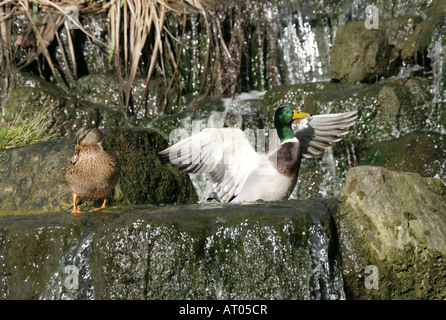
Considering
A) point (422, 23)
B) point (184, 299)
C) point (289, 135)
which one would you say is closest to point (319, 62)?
point (422, 23)

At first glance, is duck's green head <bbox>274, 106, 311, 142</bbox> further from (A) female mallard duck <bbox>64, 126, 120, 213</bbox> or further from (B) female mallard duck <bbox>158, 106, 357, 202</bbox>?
(A) female mallard duck <bbox>64, 126, 120, 213</bbox>

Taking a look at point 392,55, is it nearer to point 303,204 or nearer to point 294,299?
point 303,204

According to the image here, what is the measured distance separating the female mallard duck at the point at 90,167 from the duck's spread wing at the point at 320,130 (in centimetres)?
175

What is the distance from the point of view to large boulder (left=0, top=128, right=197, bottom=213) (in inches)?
198

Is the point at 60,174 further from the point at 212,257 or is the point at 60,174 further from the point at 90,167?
the point at 212,257

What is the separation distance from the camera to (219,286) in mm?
3621

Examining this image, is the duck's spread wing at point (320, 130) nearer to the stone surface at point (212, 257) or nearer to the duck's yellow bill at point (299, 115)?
the duck's yellow bill at point (299, 115)

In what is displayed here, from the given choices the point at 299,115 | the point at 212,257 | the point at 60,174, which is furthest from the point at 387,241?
the point at 60,174

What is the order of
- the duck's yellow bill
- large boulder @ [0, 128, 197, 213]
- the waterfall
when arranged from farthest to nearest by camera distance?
large boulder @ [0, 128, 197, 213], the duck's yellow bill, the waterfall

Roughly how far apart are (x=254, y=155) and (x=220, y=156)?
0.27 m

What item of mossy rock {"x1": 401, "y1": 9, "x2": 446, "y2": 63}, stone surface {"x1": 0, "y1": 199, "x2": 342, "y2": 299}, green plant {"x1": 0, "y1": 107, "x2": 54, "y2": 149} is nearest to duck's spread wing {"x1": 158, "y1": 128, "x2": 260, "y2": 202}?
stone surface {"x1": 0, "y1": 199, "x2": 342, "y2": 299}

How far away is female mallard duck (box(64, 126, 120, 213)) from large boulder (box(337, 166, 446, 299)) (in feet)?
5.11

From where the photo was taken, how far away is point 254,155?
5023 mm
